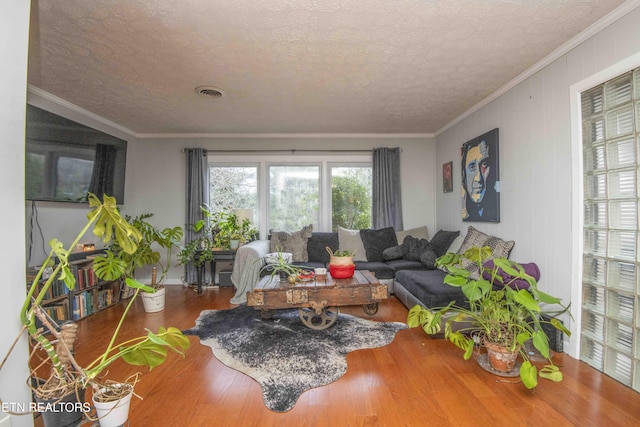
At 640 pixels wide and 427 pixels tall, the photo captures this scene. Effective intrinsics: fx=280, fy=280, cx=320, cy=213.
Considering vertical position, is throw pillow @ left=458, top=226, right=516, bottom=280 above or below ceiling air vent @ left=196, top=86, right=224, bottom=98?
below

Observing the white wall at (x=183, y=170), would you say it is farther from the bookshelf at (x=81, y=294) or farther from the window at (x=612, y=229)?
the window at (x=612, y=229)

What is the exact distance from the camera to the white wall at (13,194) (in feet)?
3.68

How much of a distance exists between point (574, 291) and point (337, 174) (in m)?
3.16

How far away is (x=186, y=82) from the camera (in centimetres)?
266

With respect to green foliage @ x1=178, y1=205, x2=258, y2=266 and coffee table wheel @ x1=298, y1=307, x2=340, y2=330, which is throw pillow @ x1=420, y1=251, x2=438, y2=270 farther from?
green foliage @ x1=178, y1=205, x2=258, y2=266

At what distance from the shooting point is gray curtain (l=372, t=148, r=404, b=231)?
4.37 m

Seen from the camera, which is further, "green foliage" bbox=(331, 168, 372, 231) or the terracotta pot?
"green foliage" bbox=(331, 168, 372, 231)

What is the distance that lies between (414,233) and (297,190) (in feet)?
6.32

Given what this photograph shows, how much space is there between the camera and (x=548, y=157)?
2328 mm

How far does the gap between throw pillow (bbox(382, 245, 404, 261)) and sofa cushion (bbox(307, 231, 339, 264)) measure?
70cm

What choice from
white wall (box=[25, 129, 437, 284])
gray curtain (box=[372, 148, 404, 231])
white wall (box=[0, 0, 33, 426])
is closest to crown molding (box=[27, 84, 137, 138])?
white wall (box=[25, 129, 437, 284])

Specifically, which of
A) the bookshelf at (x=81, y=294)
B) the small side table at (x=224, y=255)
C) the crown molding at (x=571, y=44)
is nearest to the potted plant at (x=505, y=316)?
the crown molding at (x=571, y=44)

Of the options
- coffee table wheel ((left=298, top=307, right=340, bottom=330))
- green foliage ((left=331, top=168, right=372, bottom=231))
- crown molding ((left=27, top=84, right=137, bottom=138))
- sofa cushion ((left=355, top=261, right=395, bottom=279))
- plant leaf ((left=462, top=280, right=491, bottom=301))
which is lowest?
coffee table wheel ((left=298, top=307, right=340, bottom=330))

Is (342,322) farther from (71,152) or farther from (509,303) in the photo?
(71,152)
